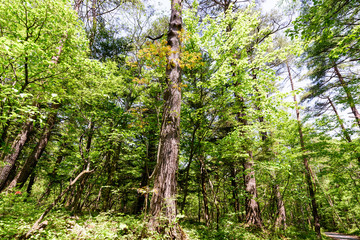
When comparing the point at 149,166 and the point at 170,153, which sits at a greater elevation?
the point at 149,166

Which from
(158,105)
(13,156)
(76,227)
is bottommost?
(76,227)

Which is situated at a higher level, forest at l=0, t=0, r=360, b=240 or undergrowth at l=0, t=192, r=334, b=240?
forest at l=0, t=0, r=360, b=240

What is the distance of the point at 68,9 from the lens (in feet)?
12.9

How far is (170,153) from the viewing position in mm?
3459

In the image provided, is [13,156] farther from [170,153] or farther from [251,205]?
[251,205]

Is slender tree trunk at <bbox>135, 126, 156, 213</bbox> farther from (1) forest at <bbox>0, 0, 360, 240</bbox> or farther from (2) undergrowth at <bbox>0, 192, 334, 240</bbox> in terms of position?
(2) undergrowth at <bbox>0, 192, 334, 240</bbox>

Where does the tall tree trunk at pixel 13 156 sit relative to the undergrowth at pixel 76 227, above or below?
above

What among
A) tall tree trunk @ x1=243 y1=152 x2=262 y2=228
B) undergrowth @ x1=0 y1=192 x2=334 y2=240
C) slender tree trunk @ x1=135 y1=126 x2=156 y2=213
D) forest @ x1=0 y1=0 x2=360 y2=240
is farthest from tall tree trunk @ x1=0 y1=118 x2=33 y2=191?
tall tree trunk @ x1=243 y1=152 x2=262 y2=228

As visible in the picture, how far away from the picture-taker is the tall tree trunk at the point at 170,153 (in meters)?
2.89

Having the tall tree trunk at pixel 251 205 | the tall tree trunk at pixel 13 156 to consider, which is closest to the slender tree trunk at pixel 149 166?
the tall tree trunk at pixel 251 205

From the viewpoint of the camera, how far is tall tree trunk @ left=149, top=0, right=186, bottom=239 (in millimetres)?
Answer: 2895

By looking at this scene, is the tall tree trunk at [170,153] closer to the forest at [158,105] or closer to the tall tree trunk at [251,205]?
the forest at [158,105]

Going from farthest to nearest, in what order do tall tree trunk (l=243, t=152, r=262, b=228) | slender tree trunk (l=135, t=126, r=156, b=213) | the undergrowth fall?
slender tree trunk (l=135, t=126, r=156, b=213) → tall tree trunk (l=243, t=152, r=262, b=228) → the undergrowth

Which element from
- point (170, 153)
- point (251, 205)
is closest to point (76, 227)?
point (170, 153)
